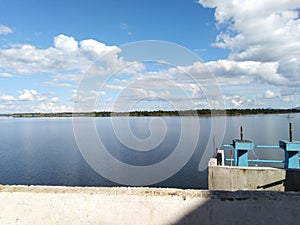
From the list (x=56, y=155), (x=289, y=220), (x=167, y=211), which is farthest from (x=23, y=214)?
(x=56, y=155)

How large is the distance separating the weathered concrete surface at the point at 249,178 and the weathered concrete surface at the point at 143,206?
13.6ft

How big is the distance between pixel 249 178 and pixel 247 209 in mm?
4436

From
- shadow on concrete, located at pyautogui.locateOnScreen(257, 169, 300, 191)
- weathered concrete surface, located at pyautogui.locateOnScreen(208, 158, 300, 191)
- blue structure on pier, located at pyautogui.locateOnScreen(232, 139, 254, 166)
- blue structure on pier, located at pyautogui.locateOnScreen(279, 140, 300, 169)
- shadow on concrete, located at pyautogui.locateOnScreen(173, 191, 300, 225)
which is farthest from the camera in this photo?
A: blue structure on pier, located at pyautogui.locateOnScreen(232, 139, 254, 166)

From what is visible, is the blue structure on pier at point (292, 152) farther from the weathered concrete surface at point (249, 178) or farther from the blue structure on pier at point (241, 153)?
the blue structure on pier at point (241, 153)

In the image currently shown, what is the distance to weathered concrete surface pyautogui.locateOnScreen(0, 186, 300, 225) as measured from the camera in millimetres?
2482

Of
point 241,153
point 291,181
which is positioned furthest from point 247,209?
point 241,153

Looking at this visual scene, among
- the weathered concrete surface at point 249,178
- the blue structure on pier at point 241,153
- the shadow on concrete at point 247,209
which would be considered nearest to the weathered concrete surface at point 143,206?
the shadow on concrete at point 247,209

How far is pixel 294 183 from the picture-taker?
597cm

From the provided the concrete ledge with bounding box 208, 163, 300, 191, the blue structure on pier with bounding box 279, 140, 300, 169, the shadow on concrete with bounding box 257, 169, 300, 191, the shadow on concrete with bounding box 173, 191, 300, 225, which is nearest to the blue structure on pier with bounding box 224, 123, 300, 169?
the blue structure on pier with bounding box 279, 140, 300, 169

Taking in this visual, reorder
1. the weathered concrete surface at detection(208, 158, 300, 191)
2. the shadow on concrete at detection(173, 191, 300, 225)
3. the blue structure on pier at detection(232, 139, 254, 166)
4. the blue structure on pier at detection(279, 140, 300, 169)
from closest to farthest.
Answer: the shadow on concrete at detection(173, 191, 300, 225) < the weathered concrete surface at detection(208, 158, 300, 191) < the blue structure on pier at detection(279, 140, 300, 169) < the blue structure on pier at detection(232, 139, 254, 166)

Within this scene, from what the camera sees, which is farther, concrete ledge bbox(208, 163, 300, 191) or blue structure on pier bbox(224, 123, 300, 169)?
blue structure on pier bbox(224, 123, 300, 169)

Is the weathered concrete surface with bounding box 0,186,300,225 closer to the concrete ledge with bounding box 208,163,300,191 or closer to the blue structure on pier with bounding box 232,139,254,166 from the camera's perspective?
the concrete ledge with bounding box 208,163,300,191

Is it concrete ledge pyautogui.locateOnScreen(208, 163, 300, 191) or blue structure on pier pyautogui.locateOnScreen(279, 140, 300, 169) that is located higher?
blue structure on pier pyautogui.locateOnScreen(279, 140, 300, 169)

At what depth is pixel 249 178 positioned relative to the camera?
6.60m
